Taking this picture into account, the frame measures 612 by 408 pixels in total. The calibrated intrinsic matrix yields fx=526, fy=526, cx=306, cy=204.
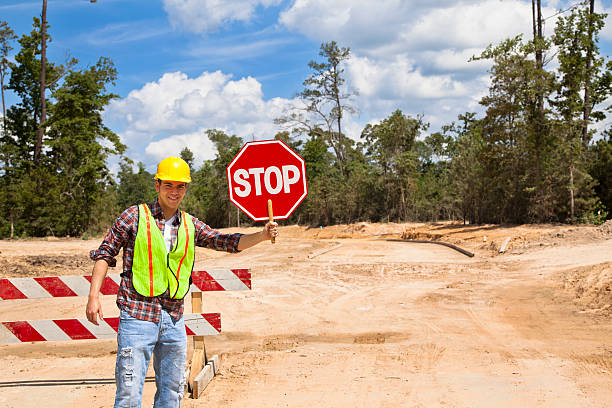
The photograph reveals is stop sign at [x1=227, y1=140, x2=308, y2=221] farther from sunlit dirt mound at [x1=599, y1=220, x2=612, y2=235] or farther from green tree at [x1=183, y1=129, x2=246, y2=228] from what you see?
green tree at [x1=183, y1=129, x2=246, y2=228]

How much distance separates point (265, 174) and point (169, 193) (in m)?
1.24

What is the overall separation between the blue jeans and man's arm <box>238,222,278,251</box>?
70 centimetres

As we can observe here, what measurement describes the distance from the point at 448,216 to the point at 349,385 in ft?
128

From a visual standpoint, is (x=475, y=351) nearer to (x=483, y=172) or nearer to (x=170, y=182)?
(x=170, y=182)

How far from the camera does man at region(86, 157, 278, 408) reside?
3.24m

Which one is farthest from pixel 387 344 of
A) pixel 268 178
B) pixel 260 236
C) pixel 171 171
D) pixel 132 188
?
pixel 132 188

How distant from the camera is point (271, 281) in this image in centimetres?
1324

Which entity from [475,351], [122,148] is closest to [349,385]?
[475,351]

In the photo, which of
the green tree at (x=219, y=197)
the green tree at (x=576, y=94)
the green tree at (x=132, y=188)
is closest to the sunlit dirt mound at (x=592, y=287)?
the green tree at (x=576, y=94)

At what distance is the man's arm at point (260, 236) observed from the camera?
11.8 ft

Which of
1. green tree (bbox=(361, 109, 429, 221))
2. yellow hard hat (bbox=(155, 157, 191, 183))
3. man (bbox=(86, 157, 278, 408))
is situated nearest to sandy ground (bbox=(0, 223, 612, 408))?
man (bbox=(86, 157, 278, 408))

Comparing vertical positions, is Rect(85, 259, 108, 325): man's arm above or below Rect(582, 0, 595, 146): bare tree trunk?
below

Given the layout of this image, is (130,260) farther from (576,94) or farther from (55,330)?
(576,94)

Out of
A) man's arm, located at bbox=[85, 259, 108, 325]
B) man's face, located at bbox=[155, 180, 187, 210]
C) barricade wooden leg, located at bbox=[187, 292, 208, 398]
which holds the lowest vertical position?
barricade wooden leg, located at bbox=[187, 292, 208, 398]
